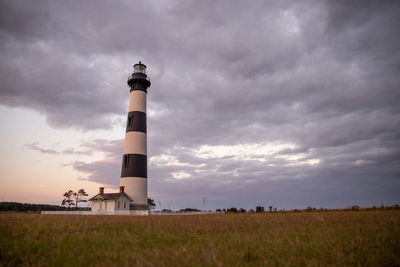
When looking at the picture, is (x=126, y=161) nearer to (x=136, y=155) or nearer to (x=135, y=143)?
(x=136, y=155)

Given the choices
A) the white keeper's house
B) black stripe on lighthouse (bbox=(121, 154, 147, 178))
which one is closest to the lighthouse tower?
black stripe on lighthouse (bbox=(121, 154, 147, 178))

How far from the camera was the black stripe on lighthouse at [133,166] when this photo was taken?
35.6 meters

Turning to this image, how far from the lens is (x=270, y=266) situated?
3.56 meters

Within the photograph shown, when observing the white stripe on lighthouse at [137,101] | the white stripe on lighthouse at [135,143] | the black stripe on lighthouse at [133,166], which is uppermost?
the white stripe on lighthouse at [137,101]

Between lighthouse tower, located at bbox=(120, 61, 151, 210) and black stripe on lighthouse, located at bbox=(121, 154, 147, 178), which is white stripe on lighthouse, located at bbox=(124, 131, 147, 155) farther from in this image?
black stripe on lighthouse, located at bbox=(121, 154, 147, 178)

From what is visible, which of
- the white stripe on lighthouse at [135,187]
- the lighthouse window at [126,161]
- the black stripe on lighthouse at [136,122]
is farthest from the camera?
the black stripe on lighthouse at [136,122]

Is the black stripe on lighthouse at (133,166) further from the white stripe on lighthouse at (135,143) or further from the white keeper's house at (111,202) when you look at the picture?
the white keeper's house at (111,202)

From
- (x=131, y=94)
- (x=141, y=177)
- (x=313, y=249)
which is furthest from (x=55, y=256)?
(x=131, y=94)

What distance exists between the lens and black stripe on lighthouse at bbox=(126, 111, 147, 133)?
36.9 m

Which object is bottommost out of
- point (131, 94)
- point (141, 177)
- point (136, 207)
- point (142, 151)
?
point (136, 207)

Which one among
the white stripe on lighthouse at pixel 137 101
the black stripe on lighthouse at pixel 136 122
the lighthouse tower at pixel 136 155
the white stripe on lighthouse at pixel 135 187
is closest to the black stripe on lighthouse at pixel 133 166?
the lighthouse tower at pixel 136 155

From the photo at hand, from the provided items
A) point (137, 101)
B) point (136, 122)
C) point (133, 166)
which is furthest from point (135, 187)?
point (137, 101)

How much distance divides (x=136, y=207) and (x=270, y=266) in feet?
117

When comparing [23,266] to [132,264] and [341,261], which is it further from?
[341,261]
